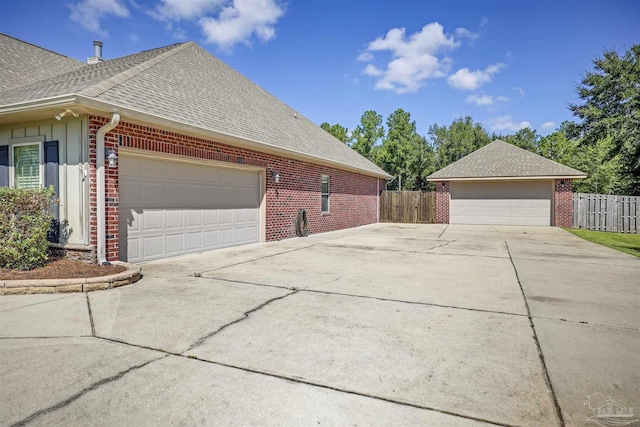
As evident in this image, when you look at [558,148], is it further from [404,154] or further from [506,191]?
[506,191]

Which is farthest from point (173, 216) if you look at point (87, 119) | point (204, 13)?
point (204, 13)

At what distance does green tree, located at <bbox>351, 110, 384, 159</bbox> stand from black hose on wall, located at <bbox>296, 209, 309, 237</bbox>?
26249mm

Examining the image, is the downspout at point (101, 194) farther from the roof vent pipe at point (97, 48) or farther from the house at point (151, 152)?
the roof vent pipe at point (97, 48)

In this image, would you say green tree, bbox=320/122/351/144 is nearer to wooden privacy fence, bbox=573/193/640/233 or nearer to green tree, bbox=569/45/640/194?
green tree, bbox=569/45/640/194

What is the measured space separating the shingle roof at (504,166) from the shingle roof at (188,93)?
823 centimetres

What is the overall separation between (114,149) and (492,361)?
6.87 meters

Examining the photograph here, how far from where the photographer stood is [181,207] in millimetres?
8469

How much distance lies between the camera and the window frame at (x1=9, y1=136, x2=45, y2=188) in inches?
266

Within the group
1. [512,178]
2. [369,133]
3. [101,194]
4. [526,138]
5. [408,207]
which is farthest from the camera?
[526,138]

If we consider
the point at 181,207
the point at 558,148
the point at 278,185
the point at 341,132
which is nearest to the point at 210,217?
the point at 181,207

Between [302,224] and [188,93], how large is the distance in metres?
5.85

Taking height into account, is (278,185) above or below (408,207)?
above

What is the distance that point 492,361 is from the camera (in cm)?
309

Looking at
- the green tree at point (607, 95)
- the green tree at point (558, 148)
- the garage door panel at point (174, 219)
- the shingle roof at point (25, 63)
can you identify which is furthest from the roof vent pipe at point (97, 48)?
the green tree at point (558, 148)
